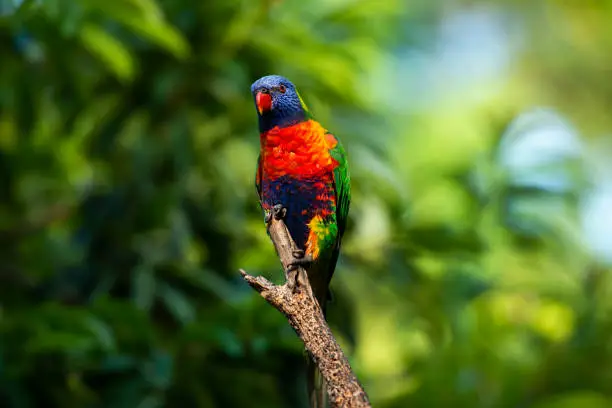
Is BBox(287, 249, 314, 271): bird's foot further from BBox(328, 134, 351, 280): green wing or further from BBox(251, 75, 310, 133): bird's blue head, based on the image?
BBox(251, 75, 310, 133): bird's blue head

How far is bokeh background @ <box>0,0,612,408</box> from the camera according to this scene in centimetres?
325

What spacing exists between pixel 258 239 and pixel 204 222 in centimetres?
28

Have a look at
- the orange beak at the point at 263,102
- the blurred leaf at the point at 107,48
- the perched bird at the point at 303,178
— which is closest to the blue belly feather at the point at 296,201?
the perched bird at the point at 303,178

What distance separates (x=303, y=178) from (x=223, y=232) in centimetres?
124

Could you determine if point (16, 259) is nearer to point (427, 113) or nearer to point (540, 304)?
point (540, 304)

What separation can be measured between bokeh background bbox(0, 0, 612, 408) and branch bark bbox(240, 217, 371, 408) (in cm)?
102

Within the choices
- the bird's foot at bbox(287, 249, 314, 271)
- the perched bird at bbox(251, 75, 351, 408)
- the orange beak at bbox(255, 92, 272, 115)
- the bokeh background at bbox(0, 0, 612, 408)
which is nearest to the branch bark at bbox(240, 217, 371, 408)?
the bird's foot at bbox(287, 249, 314, 271)

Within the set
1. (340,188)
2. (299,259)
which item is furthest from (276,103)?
(299,259)

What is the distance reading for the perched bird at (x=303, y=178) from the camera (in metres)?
2.59

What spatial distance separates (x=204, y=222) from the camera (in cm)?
378

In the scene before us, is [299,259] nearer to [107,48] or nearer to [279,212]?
[279,212]

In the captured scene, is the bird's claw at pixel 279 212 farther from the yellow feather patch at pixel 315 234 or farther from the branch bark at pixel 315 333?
the branch bark at pixel 315 333

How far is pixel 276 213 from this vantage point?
2510 millimetres

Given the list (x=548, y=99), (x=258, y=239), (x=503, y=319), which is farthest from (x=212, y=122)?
(x=548, y=99)
